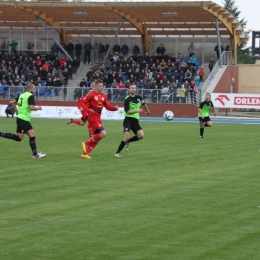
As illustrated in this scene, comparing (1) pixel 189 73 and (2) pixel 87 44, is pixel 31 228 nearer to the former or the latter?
(1) pixel 189 73

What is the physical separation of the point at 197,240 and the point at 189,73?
41903 mm

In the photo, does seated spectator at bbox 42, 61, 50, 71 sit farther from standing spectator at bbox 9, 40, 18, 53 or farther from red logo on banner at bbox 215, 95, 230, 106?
red logo on banner at bbox 215, 95, 230, 106

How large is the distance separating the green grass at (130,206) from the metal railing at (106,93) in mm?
27430

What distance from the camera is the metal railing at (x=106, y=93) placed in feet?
154

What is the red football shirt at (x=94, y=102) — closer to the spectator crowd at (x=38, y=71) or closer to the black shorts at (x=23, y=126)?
the black shorts at (x=23, y=126)

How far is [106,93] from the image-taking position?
46.9 meters

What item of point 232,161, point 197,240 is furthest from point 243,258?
point 232,161

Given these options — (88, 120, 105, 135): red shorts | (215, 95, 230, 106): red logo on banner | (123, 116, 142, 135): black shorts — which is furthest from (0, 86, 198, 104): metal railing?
(88, 120, 105, 135): red shorts

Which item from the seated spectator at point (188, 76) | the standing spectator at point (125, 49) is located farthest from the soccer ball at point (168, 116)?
the standing spectator at point (125, 49)

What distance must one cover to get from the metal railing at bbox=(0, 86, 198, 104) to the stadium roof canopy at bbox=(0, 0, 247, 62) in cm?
634

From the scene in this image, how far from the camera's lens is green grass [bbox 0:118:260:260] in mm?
7914

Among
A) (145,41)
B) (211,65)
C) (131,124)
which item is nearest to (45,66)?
(145,41)

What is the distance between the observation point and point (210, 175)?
14781 mm

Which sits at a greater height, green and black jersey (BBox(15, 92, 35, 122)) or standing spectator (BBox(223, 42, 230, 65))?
standing spectator (BBox(223, 42, 230, 65))
